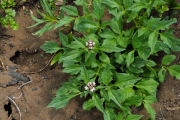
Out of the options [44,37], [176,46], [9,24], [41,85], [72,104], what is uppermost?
[9,24]

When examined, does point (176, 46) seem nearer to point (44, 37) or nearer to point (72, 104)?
point (72, 104)

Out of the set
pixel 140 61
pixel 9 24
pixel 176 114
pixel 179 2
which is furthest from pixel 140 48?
pixel 9 24

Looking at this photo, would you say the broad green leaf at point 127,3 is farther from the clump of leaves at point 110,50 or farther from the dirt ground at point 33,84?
the dirt ground at point 33,84

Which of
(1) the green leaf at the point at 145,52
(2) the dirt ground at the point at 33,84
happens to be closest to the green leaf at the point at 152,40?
(1) the green leaf at the point at 145,52

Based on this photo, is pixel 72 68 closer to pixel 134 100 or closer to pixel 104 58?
pixel 104 58

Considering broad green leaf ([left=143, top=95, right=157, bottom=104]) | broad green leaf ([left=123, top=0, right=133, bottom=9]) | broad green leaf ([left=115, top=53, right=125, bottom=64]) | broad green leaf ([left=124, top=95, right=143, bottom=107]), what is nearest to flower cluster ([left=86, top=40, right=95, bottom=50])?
broad green leaf ([left=115, top=53, right=125, bottom=64])

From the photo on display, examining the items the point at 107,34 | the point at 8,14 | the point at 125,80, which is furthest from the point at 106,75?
the point at 8,14
